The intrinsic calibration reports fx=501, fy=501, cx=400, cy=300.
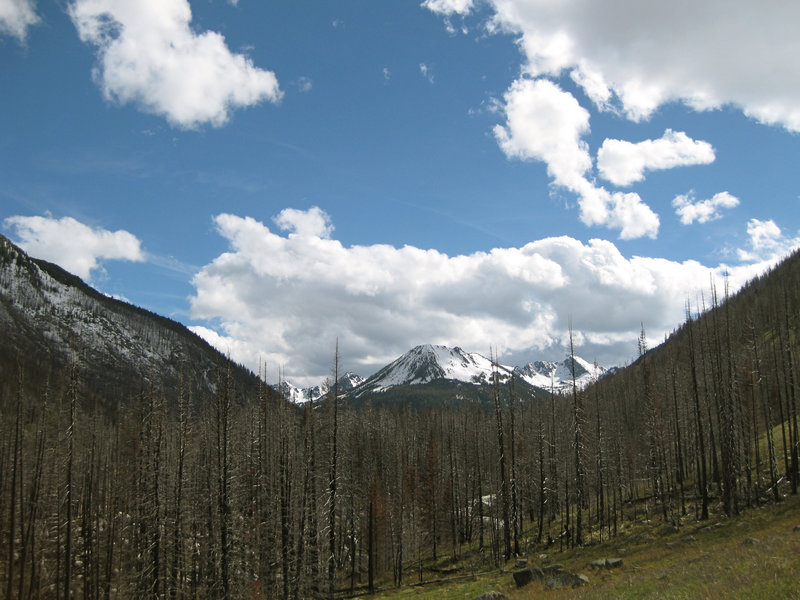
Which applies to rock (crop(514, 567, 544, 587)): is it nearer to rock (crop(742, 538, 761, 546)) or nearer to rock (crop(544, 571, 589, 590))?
rock (crop(544, 571, 589, 590))

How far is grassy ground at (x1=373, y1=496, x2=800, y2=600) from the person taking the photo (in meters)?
18.8

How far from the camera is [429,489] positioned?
6944 centimetres

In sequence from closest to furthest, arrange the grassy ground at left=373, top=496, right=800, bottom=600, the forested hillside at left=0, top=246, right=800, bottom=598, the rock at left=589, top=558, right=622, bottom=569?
the grassy ground at left=373, top=496, right=800, bottom=600 < the rock at left=589, top=558, right=622, bottom=569 < the forested hillside at left=0, top=246, right=800, bottom=598

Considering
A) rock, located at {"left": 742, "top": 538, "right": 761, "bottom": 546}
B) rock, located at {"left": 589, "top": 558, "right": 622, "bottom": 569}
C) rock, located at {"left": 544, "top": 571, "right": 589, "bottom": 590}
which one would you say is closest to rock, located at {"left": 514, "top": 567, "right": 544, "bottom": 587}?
rock, located at {"left": 544, "top": 571, "right": 589, "bottom": 590}

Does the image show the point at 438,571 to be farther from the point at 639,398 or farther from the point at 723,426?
the point at 639,398

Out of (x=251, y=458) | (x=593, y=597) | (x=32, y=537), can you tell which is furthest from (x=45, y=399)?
(x=593, y=597)

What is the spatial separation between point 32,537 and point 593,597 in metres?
45.2

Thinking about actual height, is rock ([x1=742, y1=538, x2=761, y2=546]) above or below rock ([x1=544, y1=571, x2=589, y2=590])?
above

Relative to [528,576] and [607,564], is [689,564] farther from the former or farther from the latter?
[528,576]

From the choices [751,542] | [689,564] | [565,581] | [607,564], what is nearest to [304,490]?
[565,581]

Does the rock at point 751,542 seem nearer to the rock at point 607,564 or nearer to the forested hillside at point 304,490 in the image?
the rock at point 607,564

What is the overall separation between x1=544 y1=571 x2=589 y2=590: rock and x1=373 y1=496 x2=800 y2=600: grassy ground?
1.94ft

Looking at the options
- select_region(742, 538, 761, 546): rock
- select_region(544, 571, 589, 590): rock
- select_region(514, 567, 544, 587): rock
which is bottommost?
select_region(514, 567, 544, 587): rock

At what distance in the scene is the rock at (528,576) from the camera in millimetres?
31531
